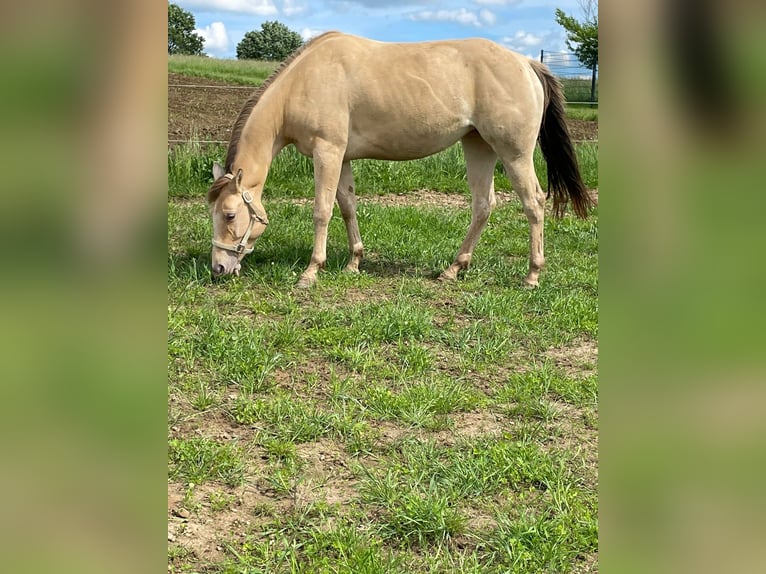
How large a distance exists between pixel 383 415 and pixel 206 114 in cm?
1154

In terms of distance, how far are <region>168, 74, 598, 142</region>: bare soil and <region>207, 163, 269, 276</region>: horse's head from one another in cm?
517

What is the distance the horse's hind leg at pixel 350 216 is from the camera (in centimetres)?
590

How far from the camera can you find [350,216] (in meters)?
5.97

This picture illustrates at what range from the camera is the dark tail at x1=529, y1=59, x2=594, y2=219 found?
5.80 meters

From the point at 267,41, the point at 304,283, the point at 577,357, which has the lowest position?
the point at 577,357

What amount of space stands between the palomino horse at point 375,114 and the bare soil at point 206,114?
16.0 ft

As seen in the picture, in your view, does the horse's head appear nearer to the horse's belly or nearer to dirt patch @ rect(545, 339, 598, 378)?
the horse's belly

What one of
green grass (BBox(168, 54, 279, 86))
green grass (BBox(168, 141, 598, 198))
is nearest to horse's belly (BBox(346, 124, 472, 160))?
green grass (BBox(168, 141, 598, 198))

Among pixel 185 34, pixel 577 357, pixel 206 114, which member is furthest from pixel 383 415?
pixel 185 34

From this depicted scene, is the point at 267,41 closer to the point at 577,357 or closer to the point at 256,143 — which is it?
the point at 256,143

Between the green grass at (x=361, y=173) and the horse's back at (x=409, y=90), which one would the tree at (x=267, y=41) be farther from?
the horse's back at (x=409, y=90)

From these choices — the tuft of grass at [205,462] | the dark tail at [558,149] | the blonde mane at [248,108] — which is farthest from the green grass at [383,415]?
the blonde mane at [248,108]

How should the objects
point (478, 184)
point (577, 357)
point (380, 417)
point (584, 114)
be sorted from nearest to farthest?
point (380, 417)
point (577, 357)
point (478, 184)
point (584, 114)
